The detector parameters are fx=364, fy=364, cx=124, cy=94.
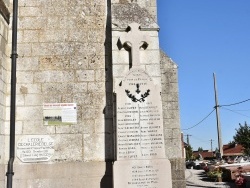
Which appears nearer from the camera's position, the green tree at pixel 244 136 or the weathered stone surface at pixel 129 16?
the weathered stone surface at pixel 129 16

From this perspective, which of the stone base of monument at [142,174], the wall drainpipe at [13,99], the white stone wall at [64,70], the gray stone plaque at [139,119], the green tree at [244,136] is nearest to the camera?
the stone base of monument at [142,174]

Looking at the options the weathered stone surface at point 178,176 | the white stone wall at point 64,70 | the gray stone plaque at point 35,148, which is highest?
the white stone wall at point 64,70

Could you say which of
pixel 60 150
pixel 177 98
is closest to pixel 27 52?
pixel 60 150

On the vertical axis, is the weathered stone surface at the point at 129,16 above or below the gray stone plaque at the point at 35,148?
above

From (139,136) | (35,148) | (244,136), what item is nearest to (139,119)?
(139,136)

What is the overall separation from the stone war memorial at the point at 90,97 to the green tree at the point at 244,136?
34148 mm

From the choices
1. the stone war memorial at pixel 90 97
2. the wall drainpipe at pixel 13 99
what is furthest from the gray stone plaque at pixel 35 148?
the wall drainpipe at pixel 13 99

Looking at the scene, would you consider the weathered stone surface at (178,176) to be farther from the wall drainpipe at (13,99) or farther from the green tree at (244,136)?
the green tree at (244,136)

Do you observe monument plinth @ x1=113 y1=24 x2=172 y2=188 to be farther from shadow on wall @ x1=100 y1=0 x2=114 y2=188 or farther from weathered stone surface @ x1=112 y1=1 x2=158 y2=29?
weathered stone surface @ x1=112 y1=1 x2=158 y2=29

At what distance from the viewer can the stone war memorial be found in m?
6.26

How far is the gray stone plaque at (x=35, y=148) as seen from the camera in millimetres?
6703

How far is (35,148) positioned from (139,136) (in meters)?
2.01

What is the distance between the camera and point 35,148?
676 cm

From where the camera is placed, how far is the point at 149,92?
6.44m
